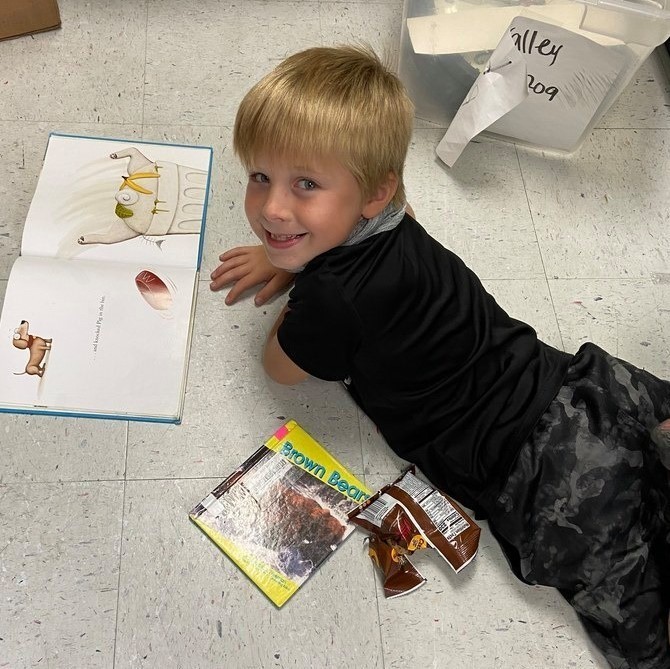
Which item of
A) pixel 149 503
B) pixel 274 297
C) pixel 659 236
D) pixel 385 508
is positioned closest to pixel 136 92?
pixel 274 297

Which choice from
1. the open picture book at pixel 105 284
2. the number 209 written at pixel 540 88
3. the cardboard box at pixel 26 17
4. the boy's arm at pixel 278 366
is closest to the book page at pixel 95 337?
the open picture book at pixel 105 284

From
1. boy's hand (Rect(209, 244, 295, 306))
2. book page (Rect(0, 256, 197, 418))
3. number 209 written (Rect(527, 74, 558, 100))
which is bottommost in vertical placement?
book page (Rect(0, 256, 197, 418))

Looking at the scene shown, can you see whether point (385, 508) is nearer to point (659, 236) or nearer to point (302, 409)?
point (302, 409)

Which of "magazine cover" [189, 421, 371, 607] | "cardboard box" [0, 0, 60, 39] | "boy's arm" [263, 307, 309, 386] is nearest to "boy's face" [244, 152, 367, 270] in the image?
"boy's arm" [263, 307, 309, 386]

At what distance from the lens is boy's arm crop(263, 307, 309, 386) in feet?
3.35

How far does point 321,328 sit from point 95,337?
0.40 m

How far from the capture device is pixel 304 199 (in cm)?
78

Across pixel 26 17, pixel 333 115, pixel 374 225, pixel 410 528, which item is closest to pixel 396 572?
pixel 410 528

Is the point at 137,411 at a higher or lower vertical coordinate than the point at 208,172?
lower

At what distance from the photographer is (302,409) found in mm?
1065

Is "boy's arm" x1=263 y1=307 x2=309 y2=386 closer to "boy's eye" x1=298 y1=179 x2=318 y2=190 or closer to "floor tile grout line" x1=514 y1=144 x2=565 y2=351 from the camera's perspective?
"boy's eye" x1=298 y1=179 x2=318 y2=190

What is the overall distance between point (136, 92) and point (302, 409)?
0.67 m

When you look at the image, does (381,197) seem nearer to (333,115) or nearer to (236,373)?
(333,115)

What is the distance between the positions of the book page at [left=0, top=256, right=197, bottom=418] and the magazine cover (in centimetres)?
15
